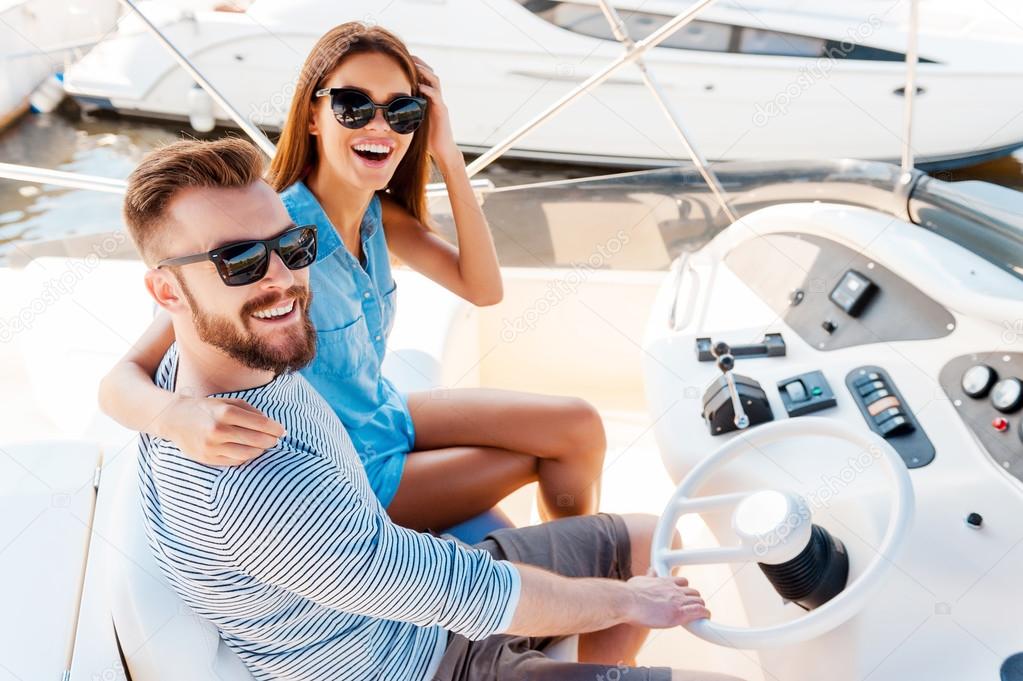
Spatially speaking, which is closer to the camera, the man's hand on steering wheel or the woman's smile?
the man's hand on steering wheel

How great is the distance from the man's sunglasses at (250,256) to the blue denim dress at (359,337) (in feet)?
0.83

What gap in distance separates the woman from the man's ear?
0.44ft

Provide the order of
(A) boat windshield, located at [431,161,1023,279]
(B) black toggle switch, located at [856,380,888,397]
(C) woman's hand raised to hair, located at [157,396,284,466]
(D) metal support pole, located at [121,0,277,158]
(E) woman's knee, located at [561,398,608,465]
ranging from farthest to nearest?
(A) boat windshield, located at [431,161,1023,279]
(D) metal support pole, located at [121,0,277,158]
(E) woman's knee, located at [561,398,608,465]
(B) black toggle switch, located at [856,380,888,397]
(C) woman's hand raised to hair, located at [157,396,284,466]

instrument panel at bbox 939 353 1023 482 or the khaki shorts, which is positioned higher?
instrument panel at bbox 939 353 1023 482

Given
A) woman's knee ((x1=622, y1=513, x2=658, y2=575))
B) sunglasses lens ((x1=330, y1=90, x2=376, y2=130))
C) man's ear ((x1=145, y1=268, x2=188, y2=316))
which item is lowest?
woman's knee ((x1=622, y1=513, x2=658, y2=575))

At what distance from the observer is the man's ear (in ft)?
3.01

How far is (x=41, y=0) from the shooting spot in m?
5.47

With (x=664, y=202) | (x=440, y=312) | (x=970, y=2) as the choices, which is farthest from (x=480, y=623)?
(x=970, y=2)

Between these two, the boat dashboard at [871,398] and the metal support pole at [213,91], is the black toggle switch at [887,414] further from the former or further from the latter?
the metal support pole at [213,91]

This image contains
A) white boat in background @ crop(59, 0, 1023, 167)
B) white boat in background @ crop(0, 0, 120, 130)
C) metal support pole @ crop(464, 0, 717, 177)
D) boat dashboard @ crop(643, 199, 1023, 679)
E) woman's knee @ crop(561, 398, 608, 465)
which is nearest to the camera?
boat dashboard @ crop(643, 199, 1023, 679)

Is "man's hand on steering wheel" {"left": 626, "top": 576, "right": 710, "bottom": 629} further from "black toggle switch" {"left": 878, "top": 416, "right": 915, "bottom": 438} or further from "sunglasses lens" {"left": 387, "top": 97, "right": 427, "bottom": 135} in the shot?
"sunglasses lens" {"left": 387, "top": 97, "right": 427, "bottom": 135}

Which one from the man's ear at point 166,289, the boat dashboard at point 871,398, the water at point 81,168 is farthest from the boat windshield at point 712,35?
the man's ear at point 166,289

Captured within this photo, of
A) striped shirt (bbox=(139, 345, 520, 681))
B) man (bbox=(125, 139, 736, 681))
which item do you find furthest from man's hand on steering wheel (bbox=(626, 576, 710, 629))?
striped shirt (bbox=(139, 345, 520, 681))

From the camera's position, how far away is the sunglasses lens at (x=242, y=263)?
2.96 feet
